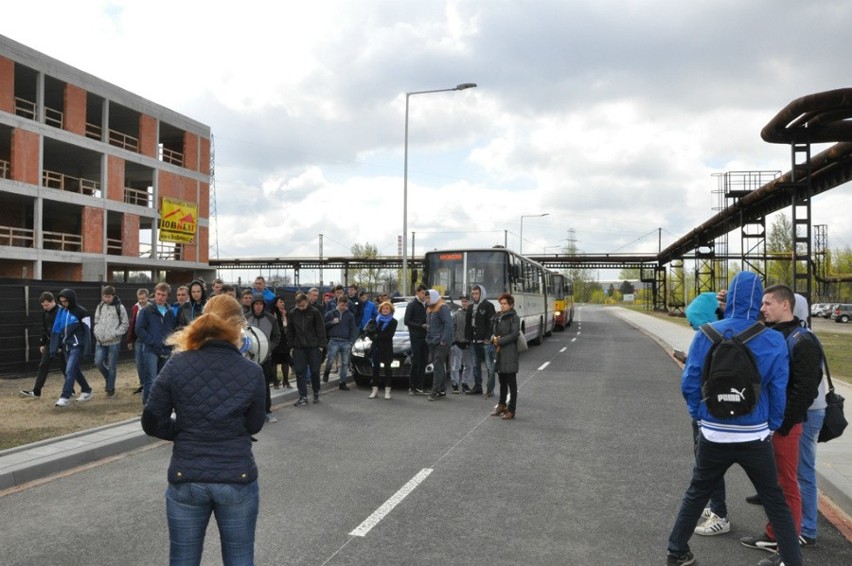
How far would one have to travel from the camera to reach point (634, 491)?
226 inches

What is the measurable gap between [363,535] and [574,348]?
1805cm

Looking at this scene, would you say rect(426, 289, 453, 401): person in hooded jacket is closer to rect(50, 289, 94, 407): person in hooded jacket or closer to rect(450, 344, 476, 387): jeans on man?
rect(450, 344, 476, 387): jeans on man

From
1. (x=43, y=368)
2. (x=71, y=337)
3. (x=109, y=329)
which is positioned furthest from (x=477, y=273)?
(x=43, y=368)

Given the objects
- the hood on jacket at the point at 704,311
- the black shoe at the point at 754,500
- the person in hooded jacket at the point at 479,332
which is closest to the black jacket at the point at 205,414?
the hood on jacket at the point at 704,311

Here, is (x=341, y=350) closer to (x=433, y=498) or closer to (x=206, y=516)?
(x=433, y=498)

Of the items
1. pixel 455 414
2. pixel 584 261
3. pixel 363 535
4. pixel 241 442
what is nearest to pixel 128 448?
pixel 363 535

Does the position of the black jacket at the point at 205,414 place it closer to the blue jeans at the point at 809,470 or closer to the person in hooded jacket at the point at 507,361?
the blue jeans at the point at 809,470

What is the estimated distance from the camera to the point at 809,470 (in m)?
4.46

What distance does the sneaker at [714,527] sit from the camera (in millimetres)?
4695

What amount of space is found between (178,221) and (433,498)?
3575 centimetres

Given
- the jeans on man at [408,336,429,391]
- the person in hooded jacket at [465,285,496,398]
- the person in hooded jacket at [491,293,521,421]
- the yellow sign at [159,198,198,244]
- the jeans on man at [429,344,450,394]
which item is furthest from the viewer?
the yellow sign at [159,198,198,244]

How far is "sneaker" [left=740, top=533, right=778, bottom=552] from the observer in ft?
14.4

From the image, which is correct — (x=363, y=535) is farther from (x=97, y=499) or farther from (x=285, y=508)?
(x=97, y=499)

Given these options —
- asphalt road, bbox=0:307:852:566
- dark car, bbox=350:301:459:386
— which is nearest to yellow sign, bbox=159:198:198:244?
dark car, bbox=350:301:459:386
